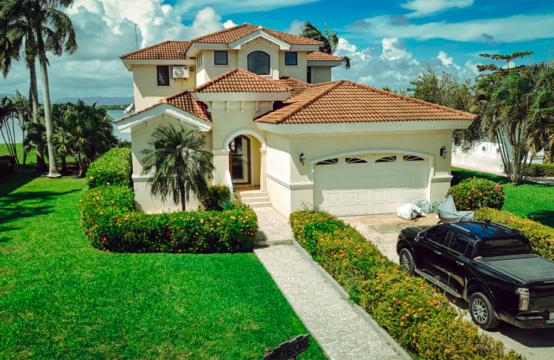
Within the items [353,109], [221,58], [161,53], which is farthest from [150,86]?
[353,109]

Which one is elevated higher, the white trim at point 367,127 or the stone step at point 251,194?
the white trim at point 367,127

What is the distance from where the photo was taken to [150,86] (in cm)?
2494

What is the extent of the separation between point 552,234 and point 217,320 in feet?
29.8

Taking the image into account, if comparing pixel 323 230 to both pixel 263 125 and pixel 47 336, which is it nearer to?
pixel 263 125

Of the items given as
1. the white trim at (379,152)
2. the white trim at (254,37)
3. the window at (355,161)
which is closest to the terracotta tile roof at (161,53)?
the white trim at (254,37)

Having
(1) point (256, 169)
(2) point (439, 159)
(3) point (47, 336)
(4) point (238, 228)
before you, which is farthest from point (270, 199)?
(3) point (47, 336)

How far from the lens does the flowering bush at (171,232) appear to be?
12344mm

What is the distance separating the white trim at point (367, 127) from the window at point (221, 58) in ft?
23.3

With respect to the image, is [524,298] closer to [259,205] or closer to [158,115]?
[259,205]

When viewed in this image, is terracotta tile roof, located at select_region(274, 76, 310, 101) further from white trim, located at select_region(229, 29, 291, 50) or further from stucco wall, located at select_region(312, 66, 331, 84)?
stucco wall, located at select_region(312, 66, 331, 84)

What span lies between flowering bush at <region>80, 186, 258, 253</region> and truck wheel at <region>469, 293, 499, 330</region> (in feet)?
21.6

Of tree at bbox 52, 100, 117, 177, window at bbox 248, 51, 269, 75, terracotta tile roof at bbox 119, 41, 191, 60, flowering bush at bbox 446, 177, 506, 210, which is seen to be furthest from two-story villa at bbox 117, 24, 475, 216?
tree at bbox 52, 100, 117, 177

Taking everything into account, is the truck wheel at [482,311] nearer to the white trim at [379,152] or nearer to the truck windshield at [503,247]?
the truck windshield at [503,247]

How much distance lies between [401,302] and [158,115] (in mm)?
12382
